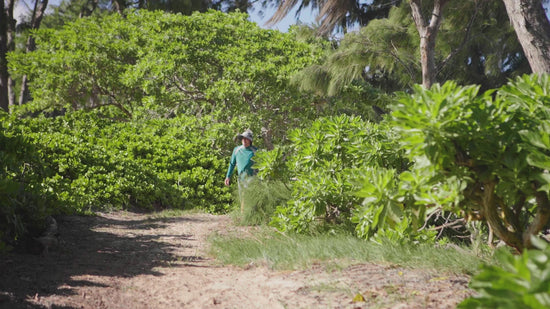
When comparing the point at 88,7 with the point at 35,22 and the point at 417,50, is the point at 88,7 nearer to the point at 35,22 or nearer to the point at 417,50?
the point at 35,22

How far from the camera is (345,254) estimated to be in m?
3.69

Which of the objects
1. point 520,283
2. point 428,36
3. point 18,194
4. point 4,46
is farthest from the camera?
point 4,46

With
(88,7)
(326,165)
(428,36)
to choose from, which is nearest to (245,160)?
(326,165)

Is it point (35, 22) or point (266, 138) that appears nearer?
point (266, 138)

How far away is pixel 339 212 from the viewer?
5309 millimetres

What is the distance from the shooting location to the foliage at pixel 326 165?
4395mm

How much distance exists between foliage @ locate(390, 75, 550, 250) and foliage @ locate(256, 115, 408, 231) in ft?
5.42

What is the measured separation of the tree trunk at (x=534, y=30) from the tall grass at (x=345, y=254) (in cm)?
243

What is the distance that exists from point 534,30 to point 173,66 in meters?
8.48

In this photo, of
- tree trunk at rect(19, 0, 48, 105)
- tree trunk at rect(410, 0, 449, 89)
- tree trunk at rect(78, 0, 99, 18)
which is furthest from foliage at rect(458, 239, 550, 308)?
tree trunk at rect(78, 0, 99, 18)

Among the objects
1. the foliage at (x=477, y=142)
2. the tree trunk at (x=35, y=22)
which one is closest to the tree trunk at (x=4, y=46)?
the tree trunk at (x=35, y=22)

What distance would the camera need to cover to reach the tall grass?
3156 mm

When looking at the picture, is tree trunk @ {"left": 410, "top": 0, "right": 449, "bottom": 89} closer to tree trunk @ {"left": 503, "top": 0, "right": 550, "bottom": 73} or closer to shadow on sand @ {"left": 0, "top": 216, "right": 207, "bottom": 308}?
tree trunk @ {"left": 503, "top": 0, "right": 550, "bottom": 73}

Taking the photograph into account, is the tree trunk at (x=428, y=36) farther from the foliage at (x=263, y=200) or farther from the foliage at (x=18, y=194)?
the foliage at (x=18, y=194)
